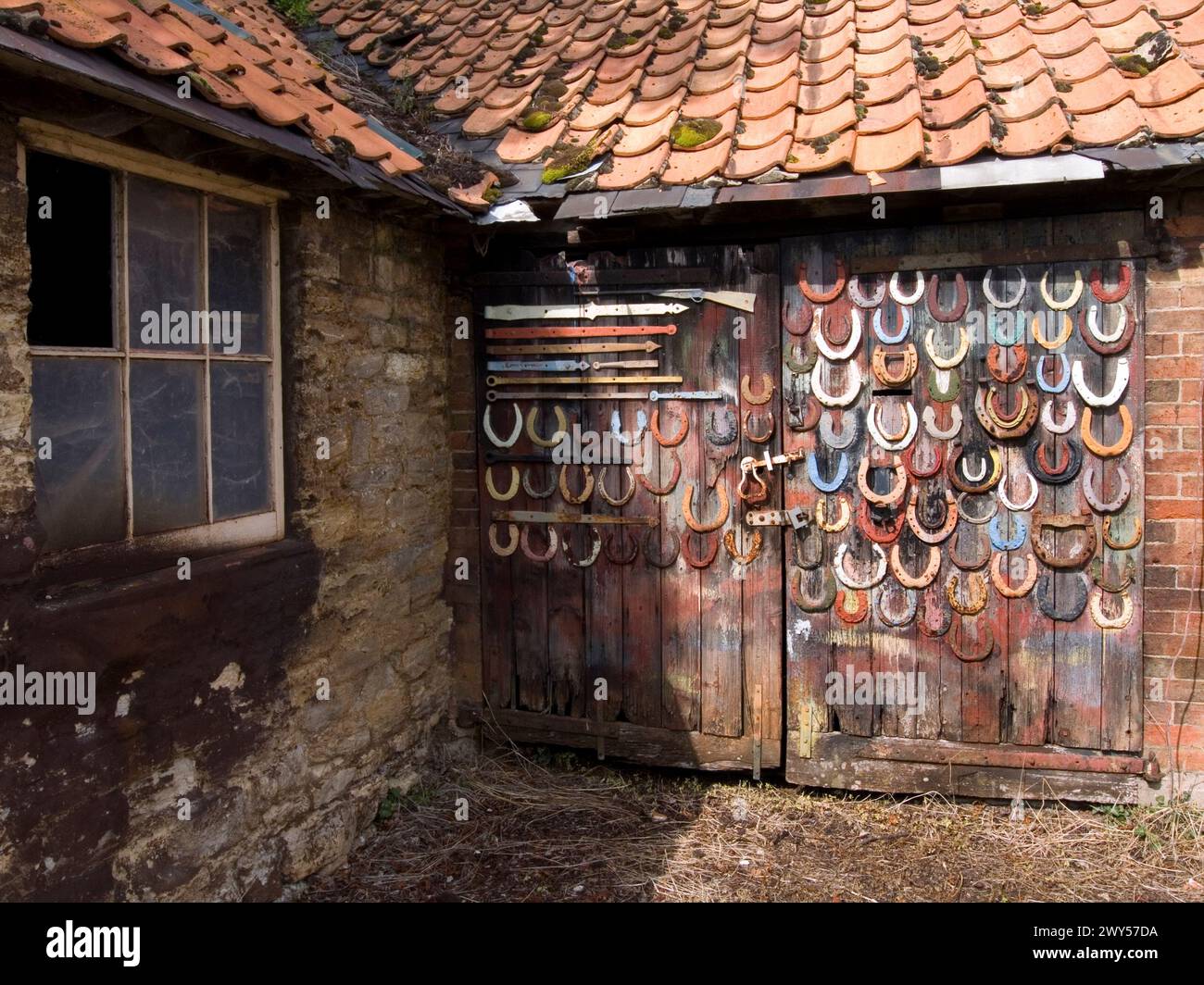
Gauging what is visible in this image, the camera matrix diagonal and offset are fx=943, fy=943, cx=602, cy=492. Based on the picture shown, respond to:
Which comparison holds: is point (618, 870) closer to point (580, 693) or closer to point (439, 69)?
point (580, 693)

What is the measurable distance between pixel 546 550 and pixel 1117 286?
2797 mm

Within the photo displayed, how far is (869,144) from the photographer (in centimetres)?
398

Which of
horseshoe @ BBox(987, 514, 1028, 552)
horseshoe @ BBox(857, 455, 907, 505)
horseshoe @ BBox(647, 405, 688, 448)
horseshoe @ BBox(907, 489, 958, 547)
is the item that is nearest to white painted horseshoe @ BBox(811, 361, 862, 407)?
horseshoe @ BBox(857, 455, 907, 505)

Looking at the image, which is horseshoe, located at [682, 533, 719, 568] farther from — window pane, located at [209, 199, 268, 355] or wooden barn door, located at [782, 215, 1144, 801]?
window pane, located at [209, 199, 268, 355]

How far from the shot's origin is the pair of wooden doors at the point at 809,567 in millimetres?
4059

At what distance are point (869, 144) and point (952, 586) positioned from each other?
1947 millimetres

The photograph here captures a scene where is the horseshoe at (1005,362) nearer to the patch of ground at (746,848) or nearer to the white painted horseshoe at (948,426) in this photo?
the white painted horseshoe at (948,426)

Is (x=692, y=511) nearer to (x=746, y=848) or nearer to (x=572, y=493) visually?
(x=572, y=493)

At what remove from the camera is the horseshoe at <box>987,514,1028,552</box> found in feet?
13.4

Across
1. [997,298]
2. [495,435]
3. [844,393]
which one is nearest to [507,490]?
[495,435]

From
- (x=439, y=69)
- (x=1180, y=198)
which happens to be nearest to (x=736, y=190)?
(x=1180, y=198)

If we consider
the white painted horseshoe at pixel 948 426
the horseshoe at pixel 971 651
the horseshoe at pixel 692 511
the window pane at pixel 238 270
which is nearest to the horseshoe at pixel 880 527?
the white painted horseshoe at pixel 948 426

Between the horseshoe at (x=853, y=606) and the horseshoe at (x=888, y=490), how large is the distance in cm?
44

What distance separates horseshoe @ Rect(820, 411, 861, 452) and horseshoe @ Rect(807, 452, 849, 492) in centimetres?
5
